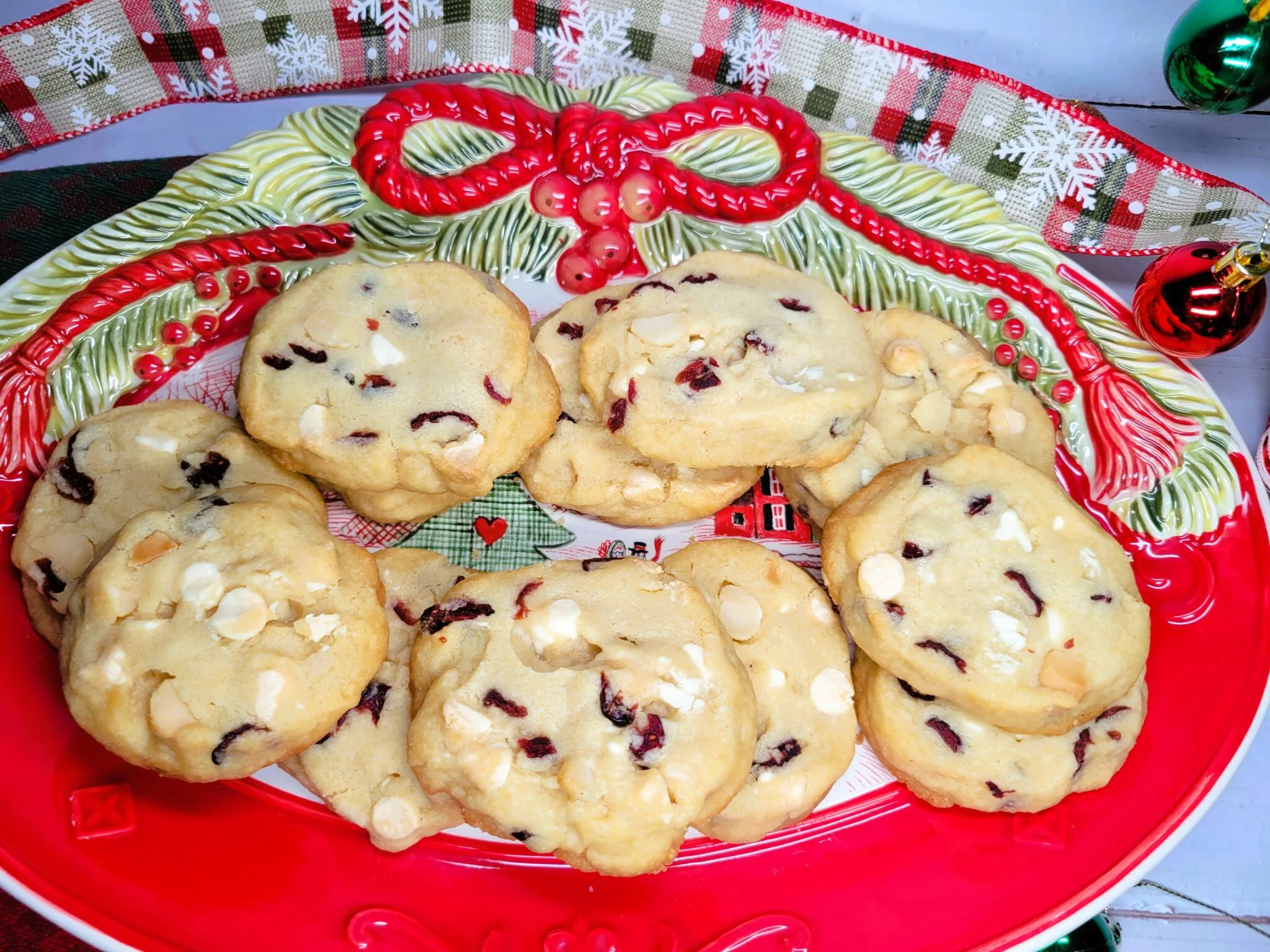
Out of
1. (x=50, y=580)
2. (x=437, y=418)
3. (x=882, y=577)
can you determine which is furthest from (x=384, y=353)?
(x=882, y=577)

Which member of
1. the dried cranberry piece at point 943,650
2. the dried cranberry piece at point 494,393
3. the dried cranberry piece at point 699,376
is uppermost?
the dried cranberry piece at point 699,376

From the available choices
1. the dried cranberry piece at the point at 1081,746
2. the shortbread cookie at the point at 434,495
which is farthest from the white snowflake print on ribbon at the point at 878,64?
the dried cranberry piece at the point at 1081,746

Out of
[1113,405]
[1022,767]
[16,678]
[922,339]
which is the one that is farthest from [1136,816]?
[16,678]

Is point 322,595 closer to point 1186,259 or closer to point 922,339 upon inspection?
point 922,339

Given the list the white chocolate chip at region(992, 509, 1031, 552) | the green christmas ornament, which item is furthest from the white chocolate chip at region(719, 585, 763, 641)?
the green christmas ornament

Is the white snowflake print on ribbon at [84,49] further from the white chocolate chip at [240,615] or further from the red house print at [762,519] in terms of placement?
the red house print at [762,519]

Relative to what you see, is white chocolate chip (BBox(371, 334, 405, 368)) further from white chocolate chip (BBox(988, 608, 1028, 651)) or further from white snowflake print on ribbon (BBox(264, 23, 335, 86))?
white chocolate chip (BBox(988, 608, 1028, 651))

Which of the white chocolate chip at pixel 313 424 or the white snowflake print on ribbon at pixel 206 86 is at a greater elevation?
the white snowflake print on ribbon at pixel 206 86

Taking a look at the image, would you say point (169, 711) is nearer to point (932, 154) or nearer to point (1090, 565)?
point (1090, 565)
